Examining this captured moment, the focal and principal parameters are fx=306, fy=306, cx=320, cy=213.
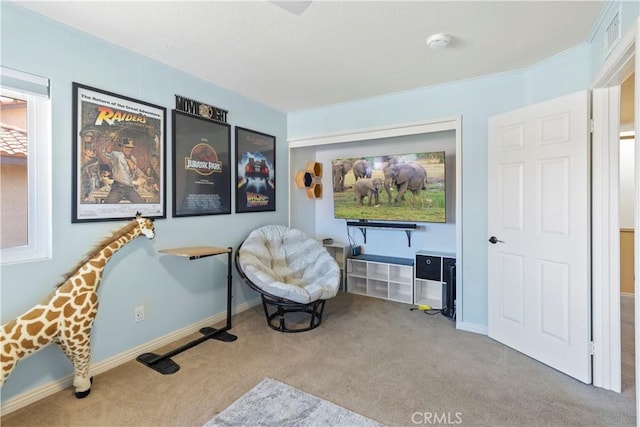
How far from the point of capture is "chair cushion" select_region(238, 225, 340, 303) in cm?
287

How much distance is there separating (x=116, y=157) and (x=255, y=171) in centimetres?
156

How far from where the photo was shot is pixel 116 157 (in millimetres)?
2391

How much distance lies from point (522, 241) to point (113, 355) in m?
3.42

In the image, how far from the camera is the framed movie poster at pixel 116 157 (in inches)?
86.4

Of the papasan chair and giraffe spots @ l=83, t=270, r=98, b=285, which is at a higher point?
giraffe spots @ l=83, t=270, r=98, b=285

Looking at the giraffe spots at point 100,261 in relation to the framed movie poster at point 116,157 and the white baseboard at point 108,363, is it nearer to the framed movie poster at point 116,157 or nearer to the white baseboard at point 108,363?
the framed movie poster at point 116,157

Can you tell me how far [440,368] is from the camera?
7.72ft

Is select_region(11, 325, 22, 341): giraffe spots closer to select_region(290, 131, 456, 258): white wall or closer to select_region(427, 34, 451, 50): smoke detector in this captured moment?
select_region(290, 131, 456, 258): white wall

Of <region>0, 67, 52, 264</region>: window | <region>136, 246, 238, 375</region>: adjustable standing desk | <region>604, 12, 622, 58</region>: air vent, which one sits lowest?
<region>136, 246, 238, 375</region>: adjustable standing desk

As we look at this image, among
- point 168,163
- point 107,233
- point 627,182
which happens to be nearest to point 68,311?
point 107,233

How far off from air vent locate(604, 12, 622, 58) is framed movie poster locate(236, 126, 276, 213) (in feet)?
10.3

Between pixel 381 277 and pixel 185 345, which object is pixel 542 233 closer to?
pixel 381 277

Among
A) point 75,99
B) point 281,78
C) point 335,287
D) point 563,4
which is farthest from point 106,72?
Answer: point 563,4

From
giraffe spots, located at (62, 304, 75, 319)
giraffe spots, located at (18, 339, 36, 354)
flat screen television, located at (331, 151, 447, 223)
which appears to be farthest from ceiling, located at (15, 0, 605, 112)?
giraffe spots, located at (18, 339, 36, 354)
